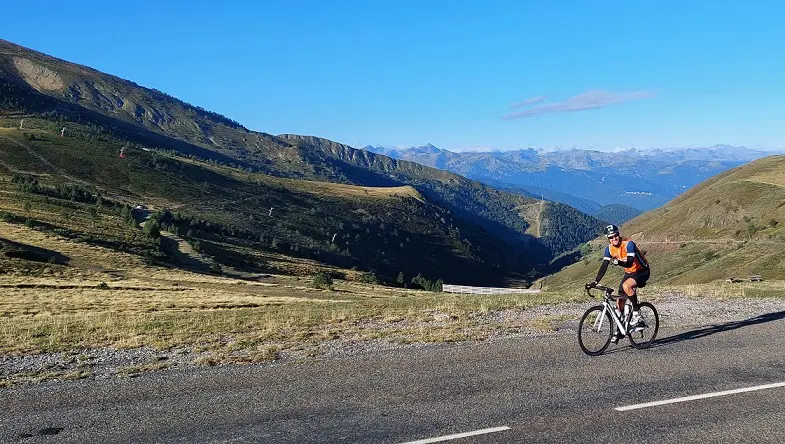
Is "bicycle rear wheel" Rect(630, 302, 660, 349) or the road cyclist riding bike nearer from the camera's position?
the road cyclist riding bike

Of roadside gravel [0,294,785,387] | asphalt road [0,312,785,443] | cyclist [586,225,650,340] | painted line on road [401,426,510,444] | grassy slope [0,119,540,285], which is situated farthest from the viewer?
grassy slope [0,119,540,285]

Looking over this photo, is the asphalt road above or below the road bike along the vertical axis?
below

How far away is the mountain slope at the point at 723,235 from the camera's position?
8212cm

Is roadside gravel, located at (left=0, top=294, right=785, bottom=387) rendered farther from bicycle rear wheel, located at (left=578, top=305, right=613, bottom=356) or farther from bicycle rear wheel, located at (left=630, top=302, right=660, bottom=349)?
bicycle rear wheel, located at (left=578, top=305, right=613, bottom=356)

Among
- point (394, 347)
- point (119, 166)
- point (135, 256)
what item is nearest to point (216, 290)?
point (135, 256)

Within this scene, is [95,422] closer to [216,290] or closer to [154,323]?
[154,323]

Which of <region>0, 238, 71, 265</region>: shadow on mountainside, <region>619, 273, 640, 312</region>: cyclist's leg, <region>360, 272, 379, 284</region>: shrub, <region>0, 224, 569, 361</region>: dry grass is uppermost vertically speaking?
<region>619, 273, 640, 312</region>: cyclist's leg

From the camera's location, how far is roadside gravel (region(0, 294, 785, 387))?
40.3 ft

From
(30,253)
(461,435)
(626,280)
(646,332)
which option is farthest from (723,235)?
(461,435)

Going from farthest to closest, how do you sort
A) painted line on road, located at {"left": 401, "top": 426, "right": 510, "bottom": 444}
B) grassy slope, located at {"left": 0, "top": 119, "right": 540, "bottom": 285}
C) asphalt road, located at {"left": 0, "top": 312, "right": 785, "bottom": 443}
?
grassy slope, located at {"left": 0, "top": 119, "right": 540, "bottom": 285}
asphalt road, located at {"left": 0, "top": 312, "right": 785, "bottom": 443}
painted line on road, located at {"left": 401, "top": 426, "right": 510, "bottom": 444}

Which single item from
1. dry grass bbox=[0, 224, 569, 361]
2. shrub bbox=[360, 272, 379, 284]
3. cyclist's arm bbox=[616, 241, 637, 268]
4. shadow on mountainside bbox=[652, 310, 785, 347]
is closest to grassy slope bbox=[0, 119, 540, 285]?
shrub bbox=[360, 272, 379, 284]

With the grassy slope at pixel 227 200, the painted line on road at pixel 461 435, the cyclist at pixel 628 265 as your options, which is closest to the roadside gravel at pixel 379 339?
the cyclist at pixel 628 265

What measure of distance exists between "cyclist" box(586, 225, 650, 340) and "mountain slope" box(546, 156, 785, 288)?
59139 millimetres

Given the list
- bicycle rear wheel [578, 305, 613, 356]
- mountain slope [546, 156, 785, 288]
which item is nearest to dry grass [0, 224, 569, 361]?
bicycle rear wheel [578, 305, 613, 356]
